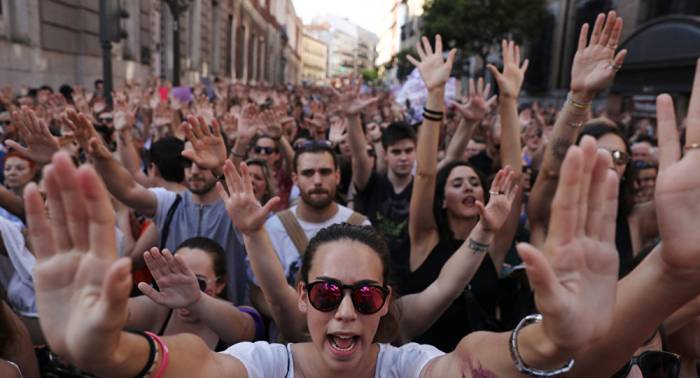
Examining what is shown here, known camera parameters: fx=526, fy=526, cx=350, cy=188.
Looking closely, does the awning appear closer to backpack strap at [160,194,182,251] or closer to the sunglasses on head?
the sunglasses on head

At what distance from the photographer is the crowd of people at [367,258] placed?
118cm

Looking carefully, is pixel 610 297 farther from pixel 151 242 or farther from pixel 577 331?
pixel 151 242

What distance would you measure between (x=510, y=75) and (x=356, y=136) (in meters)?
1.23

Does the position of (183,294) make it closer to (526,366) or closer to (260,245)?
(260,245)

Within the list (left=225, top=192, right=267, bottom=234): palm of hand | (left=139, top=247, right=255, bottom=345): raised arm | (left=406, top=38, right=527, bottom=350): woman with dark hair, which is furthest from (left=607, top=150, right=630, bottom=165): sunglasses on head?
(left=139, top=247, right=255, bottom=345): raised arm

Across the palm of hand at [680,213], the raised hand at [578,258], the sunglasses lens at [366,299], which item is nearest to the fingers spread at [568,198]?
the raised hand at [578,258]

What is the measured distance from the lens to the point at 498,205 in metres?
2.31

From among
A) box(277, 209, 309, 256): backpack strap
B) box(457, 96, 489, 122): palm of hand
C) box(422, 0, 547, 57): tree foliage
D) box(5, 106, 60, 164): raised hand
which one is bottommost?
box(277, 209, 309, 256): backpack strap

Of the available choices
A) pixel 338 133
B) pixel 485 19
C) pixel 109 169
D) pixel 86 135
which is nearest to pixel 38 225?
pixel 109 169

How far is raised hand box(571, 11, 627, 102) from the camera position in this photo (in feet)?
9.16

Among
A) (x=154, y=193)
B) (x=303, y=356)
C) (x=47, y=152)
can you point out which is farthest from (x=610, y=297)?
(x=47, y=152)

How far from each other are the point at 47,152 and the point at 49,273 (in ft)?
7.30

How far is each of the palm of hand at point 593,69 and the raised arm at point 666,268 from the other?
140 centimetres

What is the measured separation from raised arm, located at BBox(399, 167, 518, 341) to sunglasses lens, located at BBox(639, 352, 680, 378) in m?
0.74
